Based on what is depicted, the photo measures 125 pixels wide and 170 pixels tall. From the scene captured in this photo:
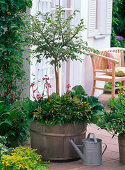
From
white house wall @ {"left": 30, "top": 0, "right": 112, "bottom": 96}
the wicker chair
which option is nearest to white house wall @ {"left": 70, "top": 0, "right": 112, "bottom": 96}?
white house wall @ {"left": 30, "top": 0, "right": 112, "bottom": 96}

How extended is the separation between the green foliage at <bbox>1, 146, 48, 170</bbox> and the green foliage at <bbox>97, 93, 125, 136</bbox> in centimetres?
75

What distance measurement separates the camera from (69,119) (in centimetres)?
392

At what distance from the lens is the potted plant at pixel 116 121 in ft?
12.4

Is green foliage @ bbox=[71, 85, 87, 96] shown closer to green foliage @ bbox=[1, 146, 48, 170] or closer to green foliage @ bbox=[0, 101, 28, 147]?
green foliage @ bbox=[0, 101, 28, 147]

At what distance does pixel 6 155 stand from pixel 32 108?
2.04 ft

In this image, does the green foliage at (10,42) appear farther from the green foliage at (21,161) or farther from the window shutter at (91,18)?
the window shutter at (91,18)

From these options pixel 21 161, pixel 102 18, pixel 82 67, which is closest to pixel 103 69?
pixel 82 67

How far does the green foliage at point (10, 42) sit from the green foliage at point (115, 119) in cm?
125

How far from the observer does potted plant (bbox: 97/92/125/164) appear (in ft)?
12.4

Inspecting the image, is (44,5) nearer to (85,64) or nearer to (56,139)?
(85,64)

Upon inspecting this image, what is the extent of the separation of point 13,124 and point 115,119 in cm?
122

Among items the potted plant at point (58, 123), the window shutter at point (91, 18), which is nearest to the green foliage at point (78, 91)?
the potted plant at point (58, 123)

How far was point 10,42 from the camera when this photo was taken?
4.34 meters

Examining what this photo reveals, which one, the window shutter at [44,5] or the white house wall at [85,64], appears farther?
the white house wall at [85,64]
